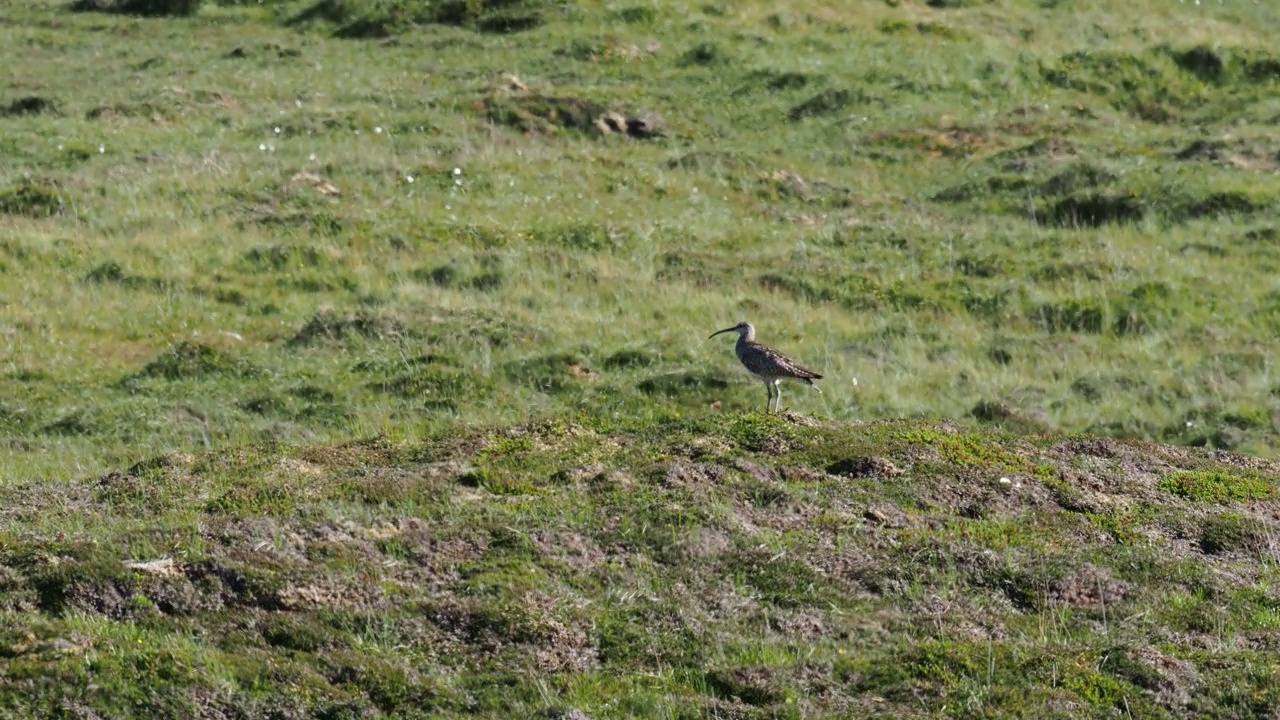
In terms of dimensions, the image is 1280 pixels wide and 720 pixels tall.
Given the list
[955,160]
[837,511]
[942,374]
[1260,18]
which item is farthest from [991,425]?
[1260,18]

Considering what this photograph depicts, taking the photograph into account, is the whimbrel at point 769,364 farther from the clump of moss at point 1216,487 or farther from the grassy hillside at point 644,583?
the clump of moss at point 1216,487

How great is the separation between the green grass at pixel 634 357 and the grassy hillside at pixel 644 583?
5 cm

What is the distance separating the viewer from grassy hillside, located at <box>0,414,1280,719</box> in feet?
35.4

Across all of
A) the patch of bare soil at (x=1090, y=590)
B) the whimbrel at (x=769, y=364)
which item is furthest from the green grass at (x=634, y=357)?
the whimbrel at (x=769, y=364)

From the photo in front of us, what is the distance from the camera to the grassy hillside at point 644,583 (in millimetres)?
10789

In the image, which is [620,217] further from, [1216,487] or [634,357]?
[1216,487]

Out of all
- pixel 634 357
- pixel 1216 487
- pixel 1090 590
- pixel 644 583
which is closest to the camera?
pixel 644 583

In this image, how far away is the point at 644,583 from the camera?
12531mm

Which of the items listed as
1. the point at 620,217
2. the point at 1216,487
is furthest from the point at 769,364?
the point at 620,217

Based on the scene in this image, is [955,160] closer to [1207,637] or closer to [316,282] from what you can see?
[316,282]

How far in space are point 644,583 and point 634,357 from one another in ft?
36.0

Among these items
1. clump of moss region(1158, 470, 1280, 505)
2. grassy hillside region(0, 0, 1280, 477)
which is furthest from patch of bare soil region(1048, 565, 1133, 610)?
grassy hillside region(0, 0, 1280, 477)

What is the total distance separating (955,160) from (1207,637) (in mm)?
26260

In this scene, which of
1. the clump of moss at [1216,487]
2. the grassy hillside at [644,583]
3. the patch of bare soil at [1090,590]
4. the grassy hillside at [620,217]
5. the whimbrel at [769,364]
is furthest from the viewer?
the grassy hillside at [620,217]
